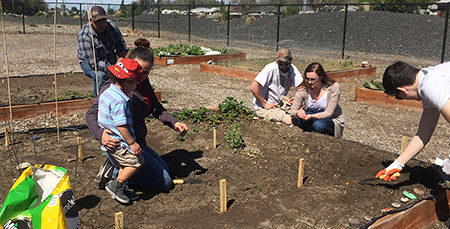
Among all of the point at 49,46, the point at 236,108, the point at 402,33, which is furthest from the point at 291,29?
the point at 236,108

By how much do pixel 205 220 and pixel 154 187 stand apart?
0.78 meters

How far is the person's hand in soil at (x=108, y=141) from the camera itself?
3324 millimetres

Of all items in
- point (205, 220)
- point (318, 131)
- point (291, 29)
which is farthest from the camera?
point (291, 29)

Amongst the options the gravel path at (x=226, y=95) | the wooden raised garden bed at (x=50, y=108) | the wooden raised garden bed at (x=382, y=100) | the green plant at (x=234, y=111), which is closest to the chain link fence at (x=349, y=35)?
the gravel path at (x=226, y=95)

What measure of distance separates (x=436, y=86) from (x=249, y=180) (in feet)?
6.96

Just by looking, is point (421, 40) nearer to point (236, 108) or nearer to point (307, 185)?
point (236, 108)

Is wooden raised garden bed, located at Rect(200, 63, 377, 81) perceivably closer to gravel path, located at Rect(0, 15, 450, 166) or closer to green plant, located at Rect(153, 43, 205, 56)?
gravel path, located at Rect(0, 15, 450, 166)

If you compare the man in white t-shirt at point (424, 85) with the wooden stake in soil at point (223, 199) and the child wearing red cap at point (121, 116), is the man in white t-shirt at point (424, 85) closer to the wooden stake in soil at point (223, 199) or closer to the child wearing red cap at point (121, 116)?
the wooden stake in soil at point (223, 199)

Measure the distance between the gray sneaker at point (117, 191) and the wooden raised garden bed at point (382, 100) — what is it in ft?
20.2

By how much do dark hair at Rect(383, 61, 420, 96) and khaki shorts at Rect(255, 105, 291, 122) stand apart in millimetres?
2863

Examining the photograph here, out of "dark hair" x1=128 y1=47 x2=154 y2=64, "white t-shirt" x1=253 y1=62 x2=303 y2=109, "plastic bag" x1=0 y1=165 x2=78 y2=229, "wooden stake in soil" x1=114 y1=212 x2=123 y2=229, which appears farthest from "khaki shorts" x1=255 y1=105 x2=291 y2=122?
"plastic bag" x1=0 y1=165 x2=78 y2=229

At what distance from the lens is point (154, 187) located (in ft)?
12.9

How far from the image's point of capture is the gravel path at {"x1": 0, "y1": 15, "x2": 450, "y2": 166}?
6172mm

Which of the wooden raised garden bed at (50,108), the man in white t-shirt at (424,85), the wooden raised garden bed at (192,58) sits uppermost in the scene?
the man in white t-shirt at (424,85)
